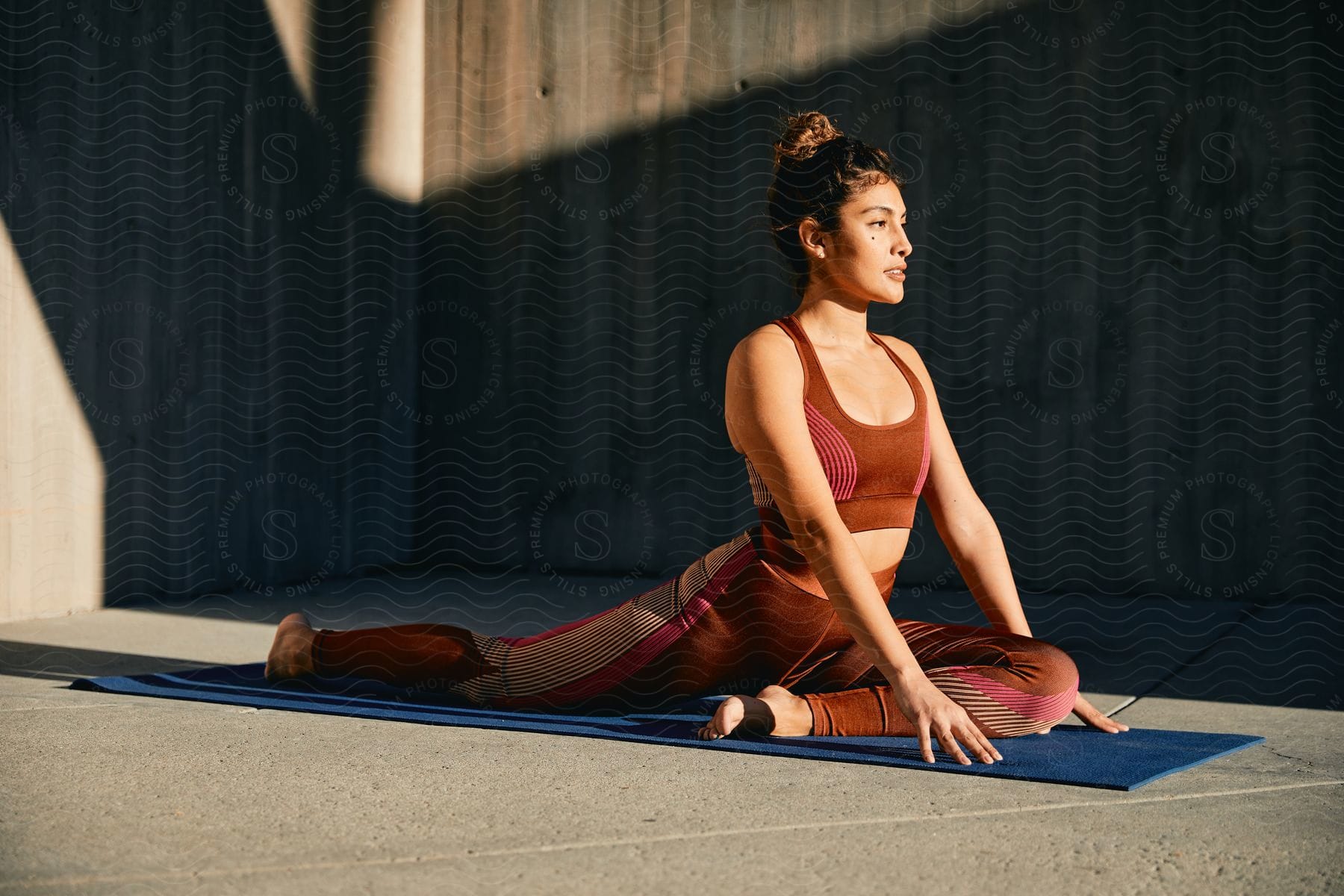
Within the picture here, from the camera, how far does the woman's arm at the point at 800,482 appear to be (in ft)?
6.36

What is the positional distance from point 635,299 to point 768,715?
290 centimetres

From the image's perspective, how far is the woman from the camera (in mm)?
2066

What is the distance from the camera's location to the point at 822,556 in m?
1.99

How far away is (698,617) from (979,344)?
262 centimetres

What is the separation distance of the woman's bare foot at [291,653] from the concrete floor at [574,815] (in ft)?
0.62

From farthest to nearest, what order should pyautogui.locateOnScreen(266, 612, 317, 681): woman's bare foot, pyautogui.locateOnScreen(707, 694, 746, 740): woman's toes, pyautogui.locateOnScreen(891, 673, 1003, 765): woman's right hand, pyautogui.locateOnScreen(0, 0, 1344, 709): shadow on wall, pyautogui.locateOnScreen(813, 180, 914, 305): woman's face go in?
pyautogui.locateOnScreen(0, 0, 1344, 709): shadow on wall < pyautogui.locateOnScreen(266, 612, 317, 681): woman's bare foot < pyautogui.locateOnScreen(813, 180, 914, 305): woman's face < pyautogui.locateOnScreen(707, 694, 746, 740): woman's toes < pyautogui.locateOnScreen(891, 673, 1003, 765): woman's right hand

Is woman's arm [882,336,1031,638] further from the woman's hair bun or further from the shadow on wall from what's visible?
the shadow on wall

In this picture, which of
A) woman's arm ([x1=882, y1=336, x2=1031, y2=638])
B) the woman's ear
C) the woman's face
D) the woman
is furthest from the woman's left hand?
the woman's ear

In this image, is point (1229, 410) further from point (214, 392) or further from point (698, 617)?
point (214, 392)

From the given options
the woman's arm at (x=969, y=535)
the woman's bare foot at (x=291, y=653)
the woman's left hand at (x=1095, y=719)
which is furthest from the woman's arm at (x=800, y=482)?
the woman's bare foot at (x=291, y=653)

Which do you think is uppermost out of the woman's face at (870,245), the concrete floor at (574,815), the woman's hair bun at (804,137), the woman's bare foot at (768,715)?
the woman's hair bun at (804,137)

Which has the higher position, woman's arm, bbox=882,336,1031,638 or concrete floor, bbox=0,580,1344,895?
woman's arm, bbox=882,336,1031,638

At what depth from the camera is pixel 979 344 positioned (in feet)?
14.8

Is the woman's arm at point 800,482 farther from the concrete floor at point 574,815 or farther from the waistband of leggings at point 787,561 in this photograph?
the concrete floor at point 574,815
